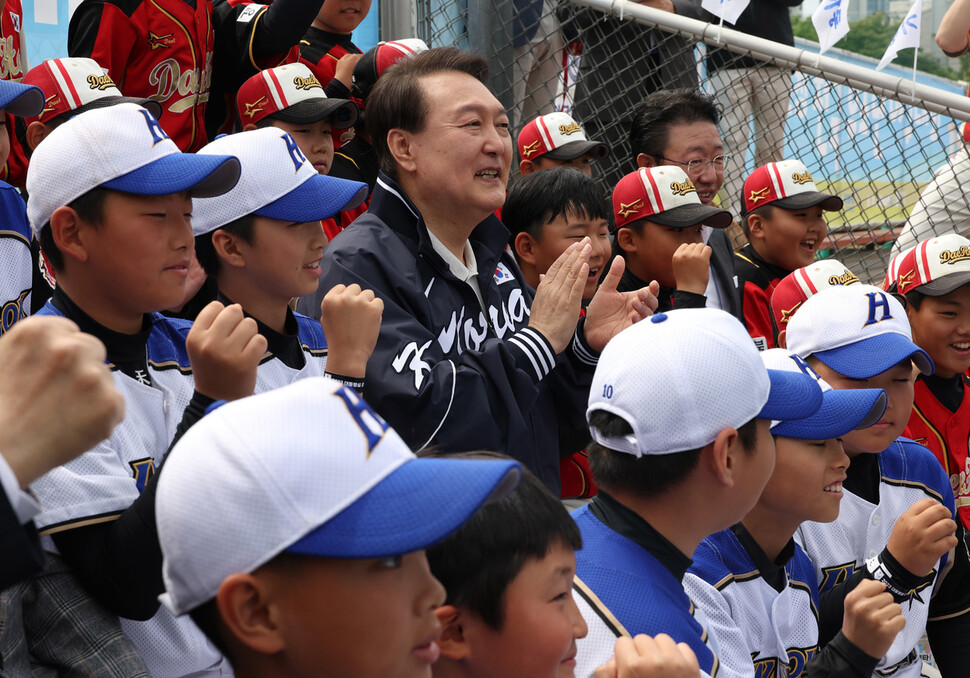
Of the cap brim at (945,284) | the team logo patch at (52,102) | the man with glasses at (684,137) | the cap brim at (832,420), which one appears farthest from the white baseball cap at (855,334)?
the team logo patch at (52,102)

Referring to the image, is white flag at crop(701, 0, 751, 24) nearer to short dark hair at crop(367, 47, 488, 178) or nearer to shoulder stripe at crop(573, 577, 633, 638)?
short dark hair at crop(367, 47, 488, 178)

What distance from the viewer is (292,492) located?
1.27 m

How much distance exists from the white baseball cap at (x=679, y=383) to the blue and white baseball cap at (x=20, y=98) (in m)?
1.64

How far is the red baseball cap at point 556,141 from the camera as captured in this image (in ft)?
16.0

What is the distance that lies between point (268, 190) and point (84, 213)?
589mm

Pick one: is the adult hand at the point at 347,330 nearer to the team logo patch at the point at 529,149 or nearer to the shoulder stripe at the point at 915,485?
the shoulder stripe at the point at 915,485

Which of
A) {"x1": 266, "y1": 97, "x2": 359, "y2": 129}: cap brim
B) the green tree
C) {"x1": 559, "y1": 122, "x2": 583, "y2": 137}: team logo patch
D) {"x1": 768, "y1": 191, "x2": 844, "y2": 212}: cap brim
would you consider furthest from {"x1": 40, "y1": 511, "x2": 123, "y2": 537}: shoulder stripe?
the green tree

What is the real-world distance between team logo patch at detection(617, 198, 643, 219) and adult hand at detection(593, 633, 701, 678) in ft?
9.25

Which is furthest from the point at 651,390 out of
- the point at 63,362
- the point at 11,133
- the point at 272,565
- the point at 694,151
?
the point at 694,151

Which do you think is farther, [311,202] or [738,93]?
[738,93]

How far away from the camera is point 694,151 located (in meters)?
4.97

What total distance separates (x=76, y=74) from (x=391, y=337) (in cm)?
156

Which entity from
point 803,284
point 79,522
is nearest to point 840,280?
point 803,284

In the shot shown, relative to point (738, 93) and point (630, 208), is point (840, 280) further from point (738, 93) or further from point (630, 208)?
point (738, 93)
